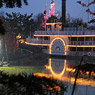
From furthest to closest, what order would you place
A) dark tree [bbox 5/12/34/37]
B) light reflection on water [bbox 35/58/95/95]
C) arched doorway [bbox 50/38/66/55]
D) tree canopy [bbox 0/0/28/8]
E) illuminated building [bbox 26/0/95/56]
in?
dark tree [bbox 5/12/34/37] → arched doorway [bbox 50/38/66/55] → illuminated building [bbox 26/0/95/56] → light reflection on water [bbox 35/58/95/95] → tree canopy [bbox 0/0/28/8]

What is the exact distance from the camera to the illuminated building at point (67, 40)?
30797mm

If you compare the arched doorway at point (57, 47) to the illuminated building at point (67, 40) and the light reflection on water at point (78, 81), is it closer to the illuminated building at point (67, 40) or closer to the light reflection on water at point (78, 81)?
the illuminated building at point (67, 40)

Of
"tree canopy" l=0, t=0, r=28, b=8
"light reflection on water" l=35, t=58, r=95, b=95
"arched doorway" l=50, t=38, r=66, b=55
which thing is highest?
"tree canopy" l=0, t=0, r=28, b=8

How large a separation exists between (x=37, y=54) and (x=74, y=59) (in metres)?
8.90

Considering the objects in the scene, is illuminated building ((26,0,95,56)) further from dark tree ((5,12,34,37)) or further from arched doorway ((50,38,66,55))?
dark tree ((5,12,34,37))

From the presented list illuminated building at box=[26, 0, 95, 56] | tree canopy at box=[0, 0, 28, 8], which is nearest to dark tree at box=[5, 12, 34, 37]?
illuminated building at box=[26, 0, 95, 56]

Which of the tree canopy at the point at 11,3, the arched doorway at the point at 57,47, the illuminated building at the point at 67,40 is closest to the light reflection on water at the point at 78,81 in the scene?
the tree canopy at the point at 11,3

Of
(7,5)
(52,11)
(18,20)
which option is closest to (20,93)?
(7,5)

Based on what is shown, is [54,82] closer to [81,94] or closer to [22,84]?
[22,84]

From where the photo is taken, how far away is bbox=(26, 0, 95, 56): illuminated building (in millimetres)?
30797

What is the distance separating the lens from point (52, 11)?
44000 millimetres

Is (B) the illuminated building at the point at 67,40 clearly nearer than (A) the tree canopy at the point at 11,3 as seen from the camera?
No

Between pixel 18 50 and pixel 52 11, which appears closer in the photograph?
pixel 18 50

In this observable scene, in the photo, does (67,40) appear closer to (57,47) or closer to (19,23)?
(57,47)
